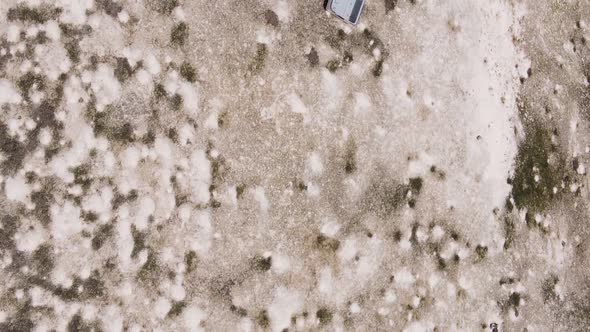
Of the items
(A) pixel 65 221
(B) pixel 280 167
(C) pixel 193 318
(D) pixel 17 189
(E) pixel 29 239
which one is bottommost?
(C) pixel 193 318

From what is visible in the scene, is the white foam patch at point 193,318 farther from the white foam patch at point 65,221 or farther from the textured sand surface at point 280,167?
the white foam patch at point 65,221

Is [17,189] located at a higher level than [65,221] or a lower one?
higher

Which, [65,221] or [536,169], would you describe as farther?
[536,169]

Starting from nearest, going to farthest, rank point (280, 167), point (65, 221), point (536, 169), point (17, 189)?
point (17, 189)
point (65, 221)
point (280, 167)
point (536, 169)

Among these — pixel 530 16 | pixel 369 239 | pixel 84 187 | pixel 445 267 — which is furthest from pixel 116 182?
pixel 530 16

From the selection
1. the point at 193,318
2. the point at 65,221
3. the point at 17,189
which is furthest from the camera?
the point at 193,318

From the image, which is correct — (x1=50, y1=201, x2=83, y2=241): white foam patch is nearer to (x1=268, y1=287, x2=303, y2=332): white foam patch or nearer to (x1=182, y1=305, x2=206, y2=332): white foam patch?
(x1=182, y1=305, x2=206, y2=332): white foam patch

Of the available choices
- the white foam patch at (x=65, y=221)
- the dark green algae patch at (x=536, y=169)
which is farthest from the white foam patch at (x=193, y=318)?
the dark green algae patch at (x=536, y=169)

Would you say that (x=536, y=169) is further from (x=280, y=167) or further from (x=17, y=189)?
(x=17, y=189)

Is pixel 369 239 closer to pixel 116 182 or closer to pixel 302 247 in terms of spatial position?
pixel 302 247

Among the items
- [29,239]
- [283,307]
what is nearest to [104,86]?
[29,239]
